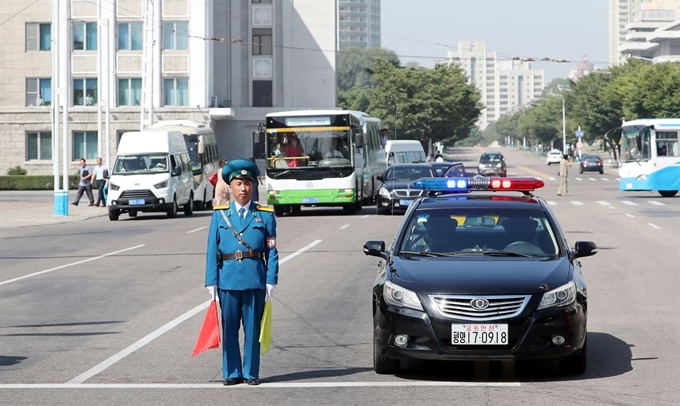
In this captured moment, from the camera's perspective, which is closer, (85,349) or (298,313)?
(85,349)

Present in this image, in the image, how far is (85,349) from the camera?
10977 mm

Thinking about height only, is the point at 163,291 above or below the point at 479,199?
below

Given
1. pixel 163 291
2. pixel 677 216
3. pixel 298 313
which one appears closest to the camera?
pixel 298 313

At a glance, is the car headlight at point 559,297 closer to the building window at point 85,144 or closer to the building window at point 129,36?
the building window at point 85,144

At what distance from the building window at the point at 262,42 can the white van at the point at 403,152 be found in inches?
807

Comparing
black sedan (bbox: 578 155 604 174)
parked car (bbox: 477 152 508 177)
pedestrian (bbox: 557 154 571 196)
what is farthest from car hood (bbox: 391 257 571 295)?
black sedan (bbox: 578 155 604 174)

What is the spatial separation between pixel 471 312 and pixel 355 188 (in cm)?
2721

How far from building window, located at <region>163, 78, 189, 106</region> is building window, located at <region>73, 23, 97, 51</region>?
504 cm

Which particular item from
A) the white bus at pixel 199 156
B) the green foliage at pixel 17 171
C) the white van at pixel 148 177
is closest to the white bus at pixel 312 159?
the white van at pixel 148 177

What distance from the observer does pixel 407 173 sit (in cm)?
3766

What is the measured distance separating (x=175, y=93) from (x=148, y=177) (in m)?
37.2

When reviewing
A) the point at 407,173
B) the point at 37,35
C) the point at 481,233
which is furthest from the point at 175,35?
the point at 481,233

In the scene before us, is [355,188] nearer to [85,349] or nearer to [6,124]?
[85,349]

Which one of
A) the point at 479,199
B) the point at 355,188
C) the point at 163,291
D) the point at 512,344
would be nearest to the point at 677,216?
the point at 355,188
